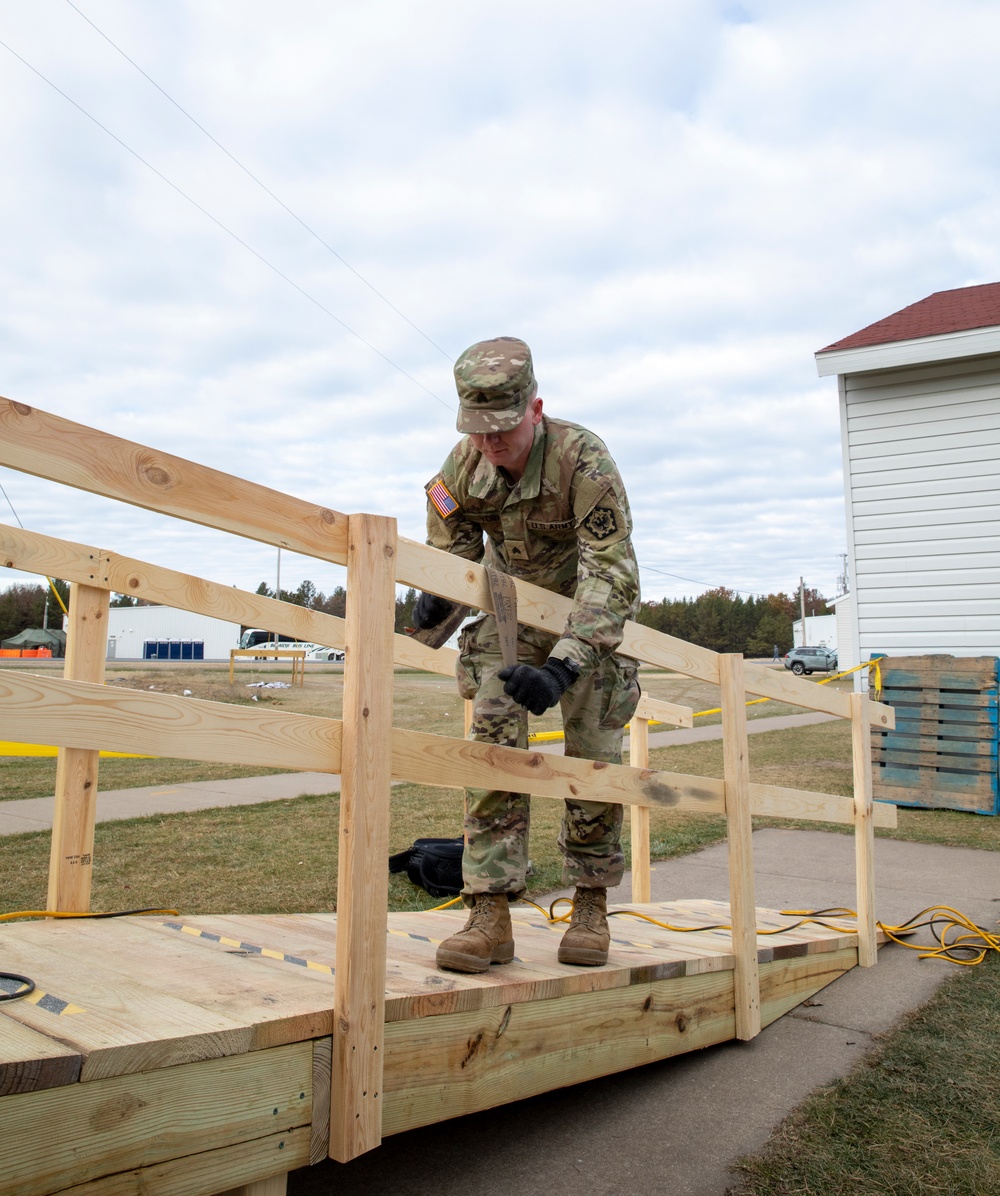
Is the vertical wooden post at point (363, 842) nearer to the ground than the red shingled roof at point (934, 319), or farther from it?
nearer to the ground

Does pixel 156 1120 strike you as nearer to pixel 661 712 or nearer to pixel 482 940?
pixel 482 940

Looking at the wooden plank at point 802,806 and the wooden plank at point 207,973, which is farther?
the wooden plank at point 802,806

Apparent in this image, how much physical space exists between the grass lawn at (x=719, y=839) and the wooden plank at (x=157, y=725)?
1.49 metres

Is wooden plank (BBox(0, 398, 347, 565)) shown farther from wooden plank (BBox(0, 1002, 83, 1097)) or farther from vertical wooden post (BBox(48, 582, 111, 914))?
vertical wooden post (BBox(48, 582, 111, 914))

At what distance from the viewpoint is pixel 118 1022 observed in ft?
5.76

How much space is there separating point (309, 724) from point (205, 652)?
69.9 metres

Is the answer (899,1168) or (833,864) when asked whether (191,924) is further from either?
(833,864)

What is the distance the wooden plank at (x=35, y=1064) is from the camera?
1.44 m

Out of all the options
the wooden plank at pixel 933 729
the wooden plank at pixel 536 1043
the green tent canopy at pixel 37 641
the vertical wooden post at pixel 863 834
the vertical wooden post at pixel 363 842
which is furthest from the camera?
the green tent canopy at pixel 37 641

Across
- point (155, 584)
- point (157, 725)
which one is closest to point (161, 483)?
point (157, 725)

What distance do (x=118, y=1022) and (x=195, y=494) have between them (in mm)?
984

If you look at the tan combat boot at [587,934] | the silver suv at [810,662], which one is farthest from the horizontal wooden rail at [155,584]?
Result: the silver suv at [810,662]

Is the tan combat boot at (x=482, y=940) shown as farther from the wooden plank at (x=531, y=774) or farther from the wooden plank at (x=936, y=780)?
the wooden plank at (x=936, y=780)

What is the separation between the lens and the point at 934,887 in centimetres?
543
